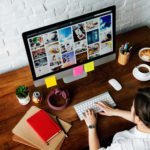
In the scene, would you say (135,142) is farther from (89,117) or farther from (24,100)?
(24,100)

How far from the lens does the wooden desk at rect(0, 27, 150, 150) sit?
5.09 ft

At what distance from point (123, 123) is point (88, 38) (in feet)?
1.75

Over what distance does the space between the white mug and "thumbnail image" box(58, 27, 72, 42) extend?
0.54m

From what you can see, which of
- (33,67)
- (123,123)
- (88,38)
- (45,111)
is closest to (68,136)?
(45,111)

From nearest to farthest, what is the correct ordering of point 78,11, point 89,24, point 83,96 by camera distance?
point 89,24
point 83,96
point 78,11

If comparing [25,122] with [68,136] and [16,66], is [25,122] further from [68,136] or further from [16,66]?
[16,66]

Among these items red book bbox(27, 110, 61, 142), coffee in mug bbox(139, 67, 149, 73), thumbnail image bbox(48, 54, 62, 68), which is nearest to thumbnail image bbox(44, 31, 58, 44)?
thumbnail image bbox(48, 54, 62, 68)

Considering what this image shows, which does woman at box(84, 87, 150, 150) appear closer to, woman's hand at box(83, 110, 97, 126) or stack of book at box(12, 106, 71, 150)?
woman's hand at box(83, 110, 97, 126)

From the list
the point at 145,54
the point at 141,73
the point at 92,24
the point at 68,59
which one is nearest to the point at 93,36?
the point at 92,24

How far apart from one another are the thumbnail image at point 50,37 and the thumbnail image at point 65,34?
3 centimetres

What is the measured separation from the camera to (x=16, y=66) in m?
1.94

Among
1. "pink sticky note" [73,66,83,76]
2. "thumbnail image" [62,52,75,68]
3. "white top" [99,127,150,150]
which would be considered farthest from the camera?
"pink sticky note" [73,66,83,76]

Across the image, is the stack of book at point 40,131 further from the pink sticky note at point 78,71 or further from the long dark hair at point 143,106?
the long dark hair at point 143,106

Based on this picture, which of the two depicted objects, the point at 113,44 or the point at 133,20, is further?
the point at 133,20
